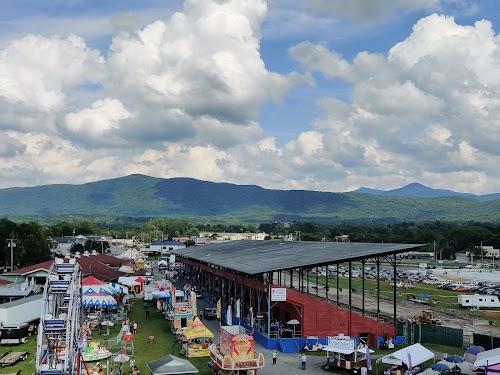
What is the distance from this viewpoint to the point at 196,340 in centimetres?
4569

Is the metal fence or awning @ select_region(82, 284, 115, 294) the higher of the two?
awning @ select_region(82, 284, 115, 294)

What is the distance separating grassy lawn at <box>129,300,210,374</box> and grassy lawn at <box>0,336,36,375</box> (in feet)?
22.8

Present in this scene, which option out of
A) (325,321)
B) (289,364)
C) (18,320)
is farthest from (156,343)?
(325,321)

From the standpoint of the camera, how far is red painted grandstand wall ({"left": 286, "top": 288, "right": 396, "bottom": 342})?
4706 centimetres

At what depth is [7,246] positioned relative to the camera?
10844 centimetres

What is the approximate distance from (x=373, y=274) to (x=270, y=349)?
96.3m

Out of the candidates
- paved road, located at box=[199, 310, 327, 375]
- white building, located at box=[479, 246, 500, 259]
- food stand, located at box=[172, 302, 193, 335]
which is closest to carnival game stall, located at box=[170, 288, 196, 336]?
food stand, located at box=[172, 302, 193, 335]

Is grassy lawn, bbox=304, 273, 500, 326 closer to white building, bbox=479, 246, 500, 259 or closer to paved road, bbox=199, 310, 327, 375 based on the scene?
paved road, bbox=199, 310, 327, 375

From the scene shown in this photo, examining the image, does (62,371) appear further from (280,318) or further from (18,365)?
(280,318)

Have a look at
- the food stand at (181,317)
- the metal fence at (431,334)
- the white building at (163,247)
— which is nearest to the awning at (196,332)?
the food stand at (181,317)

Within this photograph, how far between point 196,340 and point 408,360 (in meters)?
16.3

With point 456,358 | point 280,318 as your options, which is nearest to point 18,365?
point 280,318

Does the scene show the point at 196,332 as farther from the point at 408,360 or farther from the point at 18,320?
the point at 18,320

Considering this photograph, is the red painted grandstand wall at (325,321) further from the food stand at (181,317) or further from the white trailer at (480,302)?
the white trailer at (480,302)
